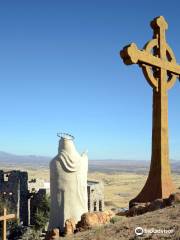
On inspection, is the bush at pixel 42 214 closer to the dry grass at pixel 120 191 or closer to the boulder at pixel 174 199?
the dry grass at pixel 120 191

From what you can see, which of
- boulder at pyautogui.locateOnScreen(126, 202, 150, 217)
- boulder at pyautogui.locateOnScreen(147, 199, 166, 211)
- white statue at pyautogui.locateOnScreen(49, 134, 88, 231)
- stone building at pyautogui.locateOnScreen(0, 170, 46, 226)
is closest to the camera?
boulder at pyautogui.locateOnScreen(147, 199, 166, 211)

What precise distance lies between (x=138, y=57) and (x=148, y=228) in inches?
194

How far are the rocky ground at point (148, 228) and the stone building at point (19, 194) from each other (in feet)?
76.8

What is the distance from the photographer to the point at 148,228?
8812 mm

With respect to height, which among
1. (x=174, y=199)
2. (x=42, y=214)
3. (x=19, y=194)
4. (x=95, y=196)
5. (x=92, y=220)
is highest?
(x=174, y=199)

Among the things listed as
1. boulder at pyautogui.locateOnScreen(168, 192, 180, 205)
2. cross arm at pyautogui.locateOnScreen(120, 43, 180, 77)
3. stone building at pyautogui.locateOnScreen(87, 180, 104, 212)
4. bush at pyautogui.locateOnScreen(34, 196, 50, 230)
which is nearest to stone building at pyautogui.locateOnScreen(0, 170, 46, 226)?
bush at pyautogui.locateOnScreen(34, 196, 50, 230)

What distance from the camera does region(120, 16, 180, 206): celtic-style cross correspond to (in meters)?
12.5

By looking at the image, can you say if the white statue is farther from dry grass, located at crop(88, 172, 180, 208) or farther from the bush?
dry grass, located at crop(88, 172, 180, 208)

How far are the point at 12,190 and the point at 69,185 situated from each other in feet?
51.7

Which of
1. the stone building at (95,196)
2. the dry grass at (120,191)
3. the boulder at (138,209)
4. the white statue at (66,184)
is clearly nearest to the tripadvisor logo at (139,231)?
the boulder at (138,209)

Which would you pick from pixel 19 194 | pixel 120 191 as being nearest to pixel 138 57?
pixel 19 194

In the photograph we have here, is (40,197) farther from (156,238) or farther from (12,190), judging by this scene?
(156,238)

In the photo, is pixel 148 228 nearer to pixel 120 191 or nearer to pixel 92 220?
pixel 92 220

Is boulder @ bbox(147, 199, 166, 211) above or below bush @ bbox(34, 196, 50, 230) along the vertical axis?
above
